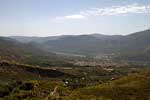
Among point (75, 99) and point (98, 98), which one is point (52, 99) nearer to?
point (75, 99)

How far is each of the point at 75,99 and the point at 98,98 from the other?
15398mm

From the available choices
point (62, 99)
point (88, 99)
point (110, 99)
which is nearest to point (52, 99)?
point (62, 99)

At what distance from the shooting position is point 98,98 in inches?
7849

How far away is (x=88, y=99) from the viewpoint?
198000mm

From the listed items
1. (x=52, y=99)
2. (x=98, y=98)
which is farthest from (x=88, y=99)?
(x=52, y=99)

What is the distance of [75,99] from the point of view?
656ft

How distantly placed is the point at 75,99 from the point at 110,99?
2332 cm

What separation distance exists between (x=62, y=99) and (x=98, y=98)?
79.1ft

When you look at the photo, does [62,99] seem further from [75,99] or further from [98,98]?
[98,98]

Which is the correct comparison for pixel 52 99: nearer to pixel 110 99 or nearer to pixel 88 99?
pixel 88 99

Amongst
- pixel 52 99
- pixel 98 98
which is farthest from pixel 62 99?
pixel 98 98

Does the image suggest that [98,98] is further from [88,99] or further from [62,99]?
[62,99]

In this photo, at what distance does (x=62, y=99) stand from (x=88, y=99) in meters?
17.4

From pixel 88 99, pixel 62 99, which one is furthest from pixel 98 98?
pixel 62 99
